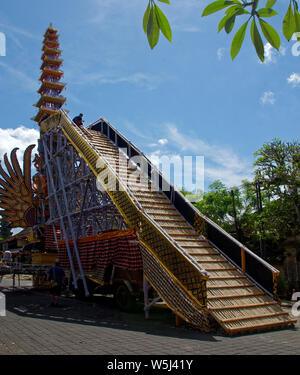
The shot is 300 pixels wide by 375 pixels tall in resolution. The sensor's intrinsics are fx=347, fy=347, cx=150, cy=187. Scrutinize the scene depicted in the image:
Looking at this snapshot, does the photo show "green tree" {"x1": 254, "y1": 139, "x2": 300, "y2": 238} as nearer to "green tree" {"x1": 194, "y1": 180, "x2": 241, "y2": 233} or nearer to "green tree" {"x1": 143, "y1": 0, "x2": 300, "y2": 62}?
"green tree" {"x1": 194, "y1": 180, "x2": 241, "y2": 233}

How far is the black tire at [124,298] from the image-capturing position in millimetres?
9938

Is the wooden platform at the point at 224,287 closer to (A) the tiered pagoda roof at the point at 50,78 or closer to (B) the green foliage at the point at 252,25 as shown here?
(B) the green foliage at the point at 252,25

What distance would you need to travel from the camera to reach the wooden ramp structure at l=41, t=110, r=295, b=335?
756 cm

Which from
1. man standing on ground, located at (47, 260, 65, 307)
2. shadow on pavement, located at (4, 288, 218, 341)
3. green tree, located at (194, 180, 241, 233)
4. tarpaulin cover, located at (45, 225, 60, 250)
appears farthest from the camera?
green tree, located at (194, 180, 241, 233)

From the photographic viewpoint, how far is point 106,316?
30.4ft

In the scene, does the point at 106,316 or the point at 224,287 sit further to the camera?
the point at 106,316

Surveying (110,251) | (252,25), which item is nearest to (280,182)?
(110,251)

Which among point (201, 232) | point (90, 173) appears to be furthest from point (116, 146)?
point (201, 232)

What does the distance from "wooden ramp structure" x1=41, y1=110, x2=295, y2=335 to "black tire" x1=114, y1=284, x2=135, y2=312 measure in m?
1.59

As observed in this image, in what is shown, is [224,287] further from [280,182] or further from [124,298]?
[280,182]

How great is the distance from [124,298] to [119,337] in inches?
145

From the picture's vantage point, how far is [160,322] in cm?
841

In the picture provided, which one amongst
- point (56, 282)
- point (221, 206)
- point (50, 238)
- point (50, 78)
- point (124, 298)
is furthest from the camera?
point (50, 78)

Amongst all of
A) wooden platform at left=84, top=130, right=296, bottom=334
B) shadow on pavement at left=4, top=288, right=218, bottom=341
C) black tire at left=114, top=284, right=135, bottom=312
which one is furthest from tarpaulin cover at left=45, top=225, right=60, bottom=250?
black tire at left=114, top=284, right=135, bottom=312
